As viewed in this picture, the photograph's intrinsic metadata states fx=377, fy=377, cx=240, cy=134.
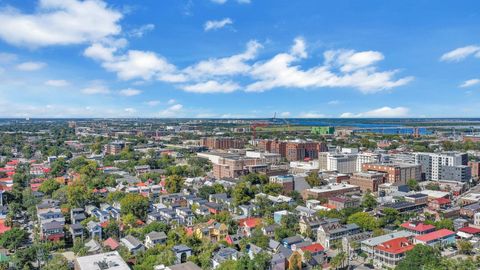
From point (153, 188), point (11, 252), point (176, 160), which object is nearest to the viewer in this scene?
point (11, 252)

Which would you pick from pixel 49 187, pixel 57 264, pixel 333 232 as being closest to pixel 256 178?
pixel 333 232

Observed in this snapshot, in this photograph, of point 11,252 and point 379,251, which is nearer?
point 379,251

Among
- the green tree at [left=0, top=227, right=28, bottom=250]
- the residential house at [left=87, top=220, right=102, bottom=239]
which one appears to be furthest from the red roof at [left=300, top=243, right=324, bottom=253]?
the green tree at [left=0, top=227, right=28, bottom=250]

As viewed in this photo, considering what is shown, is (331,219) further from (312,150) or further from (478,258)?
(312,150)

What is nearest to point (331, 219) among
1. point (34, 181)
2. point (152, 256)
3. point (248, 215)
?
point (248, 215)

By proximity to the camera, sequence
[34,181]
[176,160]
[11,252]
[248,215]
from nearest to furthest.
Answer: [11,252]
[248,215]
[34,181]
[176,160]

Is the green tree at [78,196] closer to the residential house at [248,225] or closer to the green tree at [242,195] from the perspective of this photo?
the green tree at [242,195]
